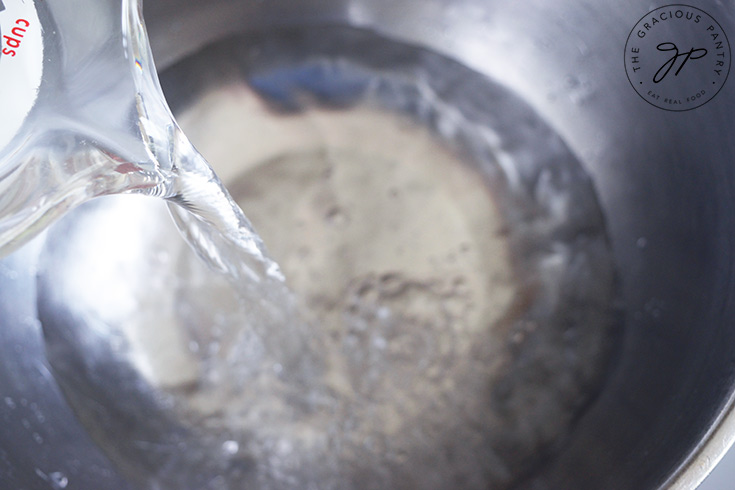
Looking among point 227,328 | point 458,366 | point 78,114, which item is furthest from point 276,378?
point 78,114

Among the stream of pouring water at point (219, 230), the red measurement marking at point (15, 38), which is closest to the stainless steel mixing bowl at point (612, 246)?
the stream of pouring water at point (219, 230)

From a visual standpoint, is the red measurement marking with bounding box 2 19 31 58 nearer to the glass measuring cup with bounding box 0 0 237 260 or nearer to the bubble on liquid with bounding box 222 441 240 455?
the glass measuring cup with bounding box 0 0 237 260

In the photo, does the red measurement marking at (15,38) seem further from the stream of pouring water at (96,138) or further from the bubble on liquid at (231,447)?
the bubble on liquid at (231,447)

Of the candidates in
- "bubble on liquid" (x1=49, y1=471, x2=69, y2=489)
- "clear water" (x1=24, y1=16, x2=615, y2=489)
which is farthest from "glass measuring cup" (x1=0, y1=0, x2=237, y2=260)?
"bubble on liquid" (x1=49, y1=471, x2=69, y2=489)

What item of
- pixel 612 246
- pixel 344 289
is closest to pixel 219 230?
pixel 344 289

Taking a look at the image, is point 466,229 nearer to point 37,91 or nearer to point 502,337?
Result: point 502,337

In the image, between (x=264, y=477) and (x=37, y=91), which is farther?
(x=264, y=477)
